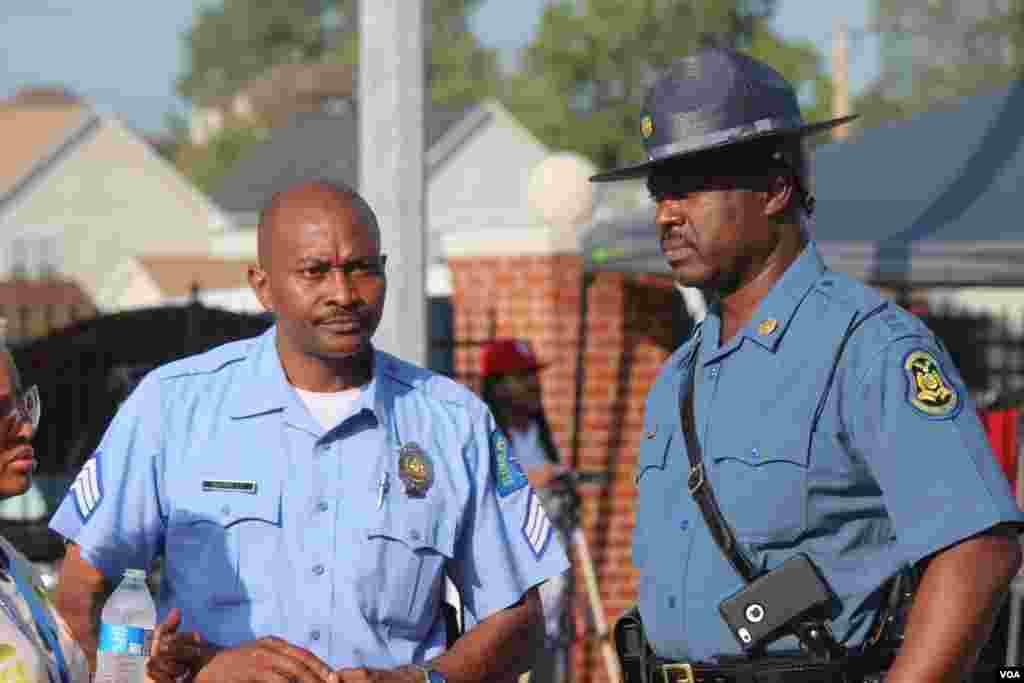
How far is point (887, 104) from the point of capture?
58.5 m

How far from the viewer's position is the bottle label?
3.40 m

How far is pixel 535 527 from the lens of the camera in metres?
4.02

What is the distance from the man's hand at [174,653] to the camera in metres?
3.47

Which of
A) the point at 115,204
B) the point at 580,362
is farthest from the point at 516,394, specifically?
the point at 115,204

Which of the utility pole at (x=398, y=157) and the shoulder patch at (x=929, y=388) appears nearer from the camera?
the shoulder patch at (x=929, y=388)

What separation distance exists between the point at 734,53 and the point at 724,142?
0.22 metres

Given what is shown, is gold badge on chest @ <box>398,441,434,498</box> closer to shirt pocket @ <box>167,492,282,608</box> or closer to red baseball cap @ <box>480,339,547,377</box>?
shirt pocket @ <box>167,492,282,608</box>

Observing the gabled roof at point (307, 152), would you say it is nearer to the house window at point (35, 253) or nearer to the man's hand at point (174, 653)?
the house window at point (35, 253)

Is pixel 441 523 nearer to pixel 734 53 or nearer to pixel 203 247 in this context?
pixel 734 53

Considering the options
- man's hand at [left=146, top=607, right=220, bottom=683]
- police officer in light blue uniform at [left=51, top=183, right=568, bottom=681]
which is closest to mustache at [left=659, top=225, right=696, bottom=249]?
police officer in light blue uniform at [left=51, top=183, right=568, bottom=681]

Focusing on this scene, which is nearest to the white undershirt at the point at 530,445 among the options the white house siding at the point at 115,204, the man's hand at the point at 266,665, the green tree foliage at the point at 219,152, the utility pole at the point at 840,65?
the man's hand at the point at 266,665

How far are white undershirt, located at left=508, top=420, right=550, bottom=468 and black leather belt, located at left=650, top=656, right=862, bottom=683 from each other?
5.27 metres

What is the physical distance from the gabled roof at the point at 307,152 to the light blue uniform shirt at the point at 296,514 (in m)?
42.1

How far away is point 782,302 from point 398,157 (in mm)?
2368
